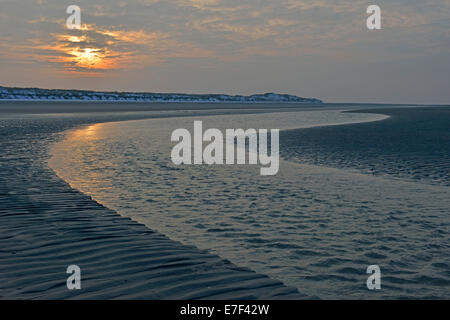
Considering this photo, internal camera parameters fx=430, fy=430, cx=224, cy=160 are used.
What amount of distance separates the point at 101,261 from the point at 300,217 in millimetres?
4479

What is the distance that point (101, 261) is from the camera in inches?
246

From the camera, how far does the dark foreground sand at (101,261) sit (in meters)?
5.24

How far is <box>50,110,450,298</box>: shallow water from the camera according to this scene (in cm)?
618

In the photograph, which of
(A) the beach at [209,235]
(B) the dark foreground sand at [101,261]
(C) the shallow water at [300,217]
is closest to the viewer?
(B) the dark foreground sand at [101,261]

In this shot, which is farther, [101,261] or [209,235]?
[209,235]

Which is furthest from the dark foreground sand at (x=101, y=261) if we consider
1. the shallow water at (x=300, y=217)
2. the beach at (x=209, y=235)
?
the shallow water at (x=300, y=217)

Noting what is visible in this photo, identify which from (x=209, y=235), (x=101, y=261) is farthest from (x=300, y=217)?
(x=101, y=261)

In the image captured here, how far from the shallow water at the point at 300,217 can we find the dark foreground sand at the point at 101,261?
507 mm

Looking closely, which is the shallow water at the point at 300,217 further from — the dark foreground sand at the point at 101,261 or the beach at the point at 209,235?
the dark foreground sand at the point at 101,261

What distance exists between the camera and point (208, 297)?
202 inches

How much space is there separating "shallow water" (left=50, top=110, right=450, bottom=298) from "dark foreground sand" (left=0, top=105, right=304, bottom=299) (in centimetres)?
51

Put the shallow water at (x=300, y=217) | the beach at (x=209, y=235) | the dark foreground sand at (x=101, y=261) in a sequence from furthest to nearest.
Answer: the shallow water at (x=300, y=217) < the beach at (x=209, y=235) < the dark foreground sand at (x=101, y=261)

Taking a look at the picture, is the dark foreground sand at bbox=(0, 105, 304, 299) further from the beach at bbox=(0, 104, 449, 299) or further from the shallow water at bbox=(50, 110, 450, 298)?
the shallow water at bbox=(50, 110, 450, 298)

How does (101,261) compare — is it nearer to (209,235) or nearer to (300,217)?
(209,235)
